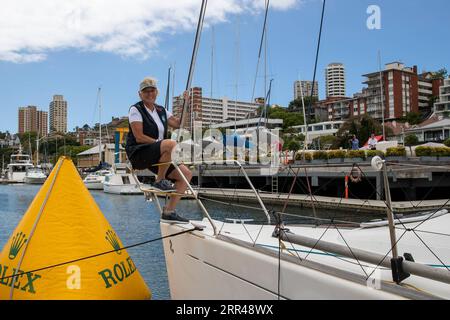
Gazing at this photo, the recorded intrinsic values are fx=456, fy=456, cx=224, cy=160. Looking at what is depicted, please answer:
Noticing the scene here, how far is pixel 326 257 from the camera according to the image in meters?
3.77

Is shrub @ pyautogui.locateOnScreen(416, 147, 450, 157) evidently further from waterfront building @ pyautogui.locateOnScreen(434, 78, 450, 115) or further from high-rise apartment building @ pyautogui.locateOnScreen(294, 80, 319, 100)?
waterfront building @ pyautogui.locateOnScreen(434, 78, 450, 115)

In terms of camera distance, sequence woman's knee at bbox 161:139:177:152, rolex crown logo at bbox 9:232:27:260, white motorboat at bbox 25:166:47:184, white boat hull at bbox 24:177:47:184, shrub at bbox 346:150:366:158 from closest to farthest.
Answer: woman's knee at bbox 161:139:177:152 → rolex crown logo at bbox 9:232:27:260 → shrub at bbox 346:150:366:158 → white boat hull at bbox 24:177:47:184 → white motorboat at bbox 25:166:47:184

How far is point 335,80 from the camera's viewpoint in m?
150

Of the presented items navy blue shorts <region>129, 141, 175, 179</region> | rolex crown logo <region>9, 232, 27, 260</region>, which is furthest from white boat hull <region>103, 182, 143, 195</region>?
navy blue shorts <region>129, 141, 175, 179</region>

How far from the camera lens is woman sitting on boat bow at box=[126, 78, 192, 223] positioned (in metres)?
5.06

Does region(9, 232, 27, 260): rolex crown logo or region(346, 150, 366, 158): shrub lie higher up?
region(346, 150, 366, 158): shrub

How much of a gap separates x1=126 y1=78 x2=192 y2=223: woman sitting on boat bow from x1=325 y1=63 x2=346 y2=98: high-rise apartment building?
141 meters

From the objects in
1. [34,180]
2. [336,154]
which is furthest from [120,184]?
[34,180]

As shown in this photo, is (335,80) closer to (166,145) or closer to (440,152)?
(440,152)

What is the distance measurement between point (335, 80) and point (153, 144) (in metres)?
152

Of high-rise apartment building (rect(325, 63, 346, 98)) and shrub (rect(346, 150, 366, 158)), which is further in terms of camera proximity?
high-rise apartment building (rect(325, 63, 346, 98))

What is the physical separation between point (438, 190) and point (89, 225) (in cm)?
2307

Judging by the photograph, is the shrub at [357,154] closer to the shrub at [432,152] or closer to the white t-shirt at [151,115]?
the shrub at [432,152]
